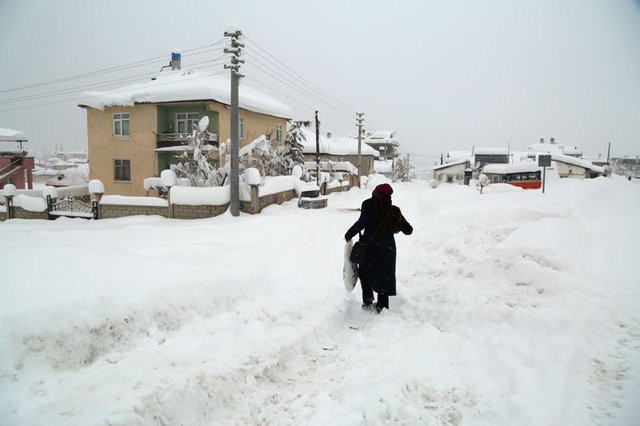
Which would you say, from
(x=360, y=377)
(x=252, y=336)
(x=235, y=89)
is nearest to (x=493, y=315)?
(x=360, y=377)

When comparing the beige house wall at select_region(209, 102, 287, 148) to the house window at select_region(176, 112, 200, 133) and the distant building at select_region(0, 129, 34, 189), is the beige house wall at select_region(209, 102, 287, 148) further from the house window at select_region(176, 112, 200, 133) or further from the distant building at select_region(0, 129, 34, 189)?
the distant building at select_region(0, 129, 34, 189)

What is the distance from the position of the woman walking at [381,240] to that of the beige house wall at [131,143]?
20.5 metres

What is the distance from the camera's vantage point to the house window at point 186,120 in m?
24.6

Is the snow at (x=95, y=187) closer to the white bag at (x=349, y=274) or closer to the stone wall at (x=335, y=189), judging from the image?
the white bag at (x=349, y=274)

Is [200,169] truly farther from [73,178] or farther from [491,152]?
[491,152]

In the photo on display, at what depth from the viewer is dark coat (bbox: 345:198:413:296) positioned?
5.16 m

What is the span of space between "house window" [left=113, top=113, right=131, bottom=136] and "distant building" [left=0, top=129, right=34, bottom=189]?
21.5 m

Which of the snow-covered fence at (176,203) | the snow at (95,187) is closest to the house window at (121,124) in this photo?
the snow-covered fence at (176,203)

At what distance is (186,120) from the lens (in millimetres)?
24750

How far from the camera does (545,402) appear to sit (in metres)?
3.09

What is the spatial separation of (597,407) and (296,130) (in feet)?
91.3

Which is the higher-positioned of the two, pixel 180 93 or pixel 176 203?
pixel 180 93

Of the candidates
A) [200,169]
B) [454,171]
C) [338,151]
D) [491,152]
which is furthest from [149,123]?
[491,152]

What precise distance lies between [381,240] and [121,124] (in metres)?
25.4
